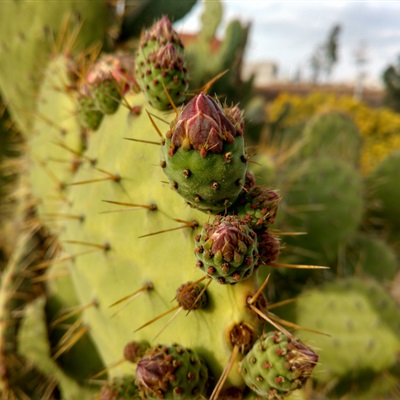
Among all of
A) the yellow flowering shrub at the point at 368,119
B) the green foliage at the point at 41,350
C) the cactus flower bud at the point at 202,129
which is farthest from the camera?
the yellow flowering shrub at the point at 368,119

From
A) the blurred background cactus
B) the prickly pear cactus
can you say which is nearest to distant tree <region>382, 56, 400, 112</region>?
the blurred background cactus

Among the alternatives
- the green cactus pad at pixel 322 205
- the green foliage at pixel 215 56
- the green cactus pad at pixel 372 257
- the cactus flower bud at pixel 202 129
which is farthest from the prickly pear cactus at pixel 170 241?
the green cactus pad at pixel 372 257

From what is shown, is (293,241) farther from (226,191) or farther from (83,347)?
(226,191)

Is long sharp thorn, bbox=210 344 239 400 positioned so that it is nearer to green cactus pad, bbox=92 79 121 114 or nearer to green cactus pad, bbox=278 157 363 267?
green cactus pad, bbox=92 79 121 114

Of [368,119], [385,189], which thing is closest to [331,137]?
[385,189]

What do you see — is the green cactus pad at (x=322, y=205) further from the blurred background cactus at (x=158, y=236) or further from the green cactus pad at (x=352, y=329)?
the green cactus pad at (x=352, y=329)

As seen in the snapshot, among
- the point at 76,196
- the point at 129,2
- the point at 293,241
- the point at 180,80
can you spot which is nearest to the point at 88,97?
the point at 76,196
